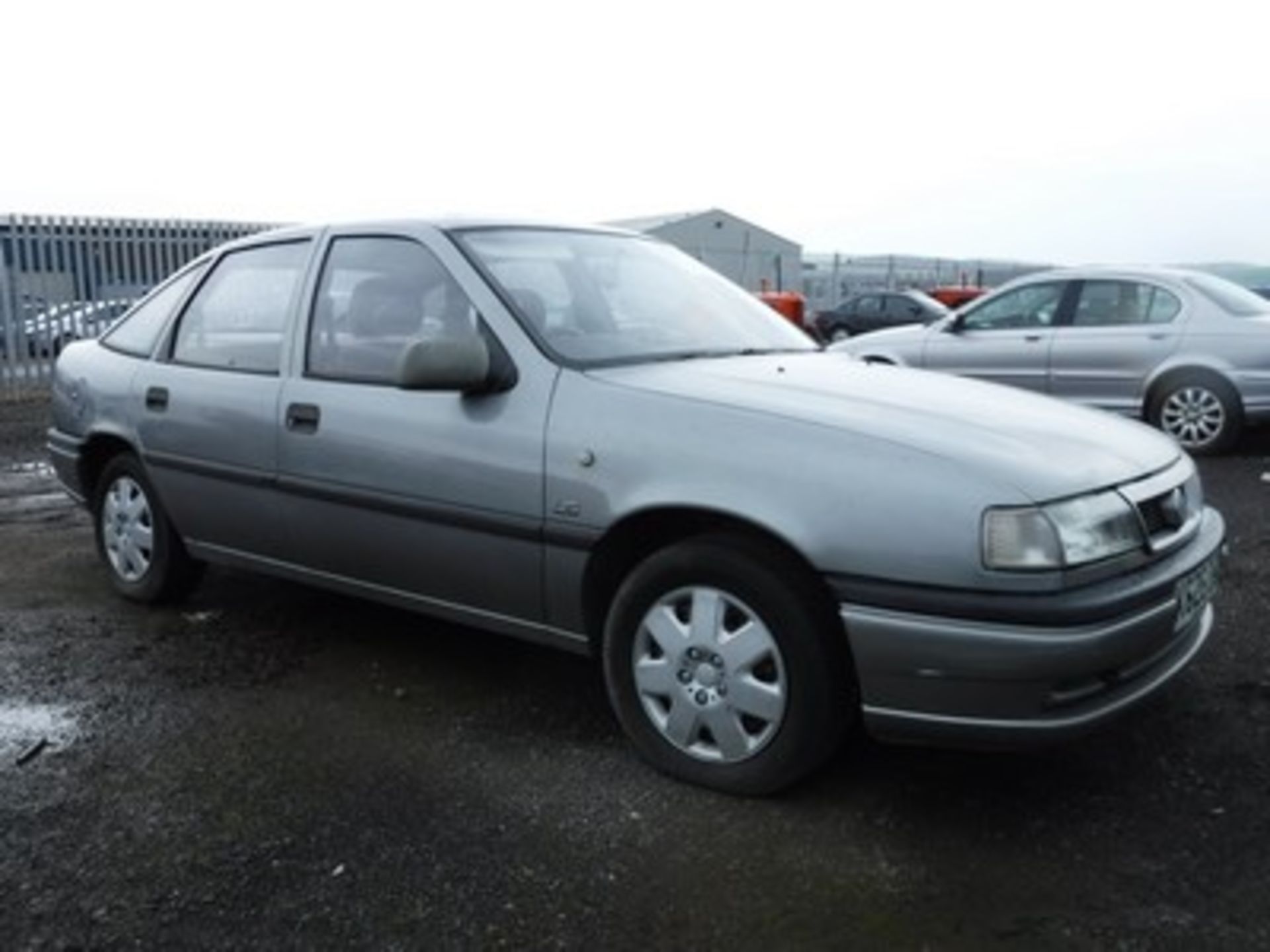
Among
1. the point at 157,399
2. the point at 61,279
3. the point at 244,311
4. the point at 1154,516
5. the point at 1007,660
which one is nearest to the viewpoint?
the point at 1007,660

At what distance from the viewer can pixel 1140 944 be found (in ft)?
8.05

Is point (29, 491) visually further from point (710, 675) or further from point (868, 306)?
point (868, 306)

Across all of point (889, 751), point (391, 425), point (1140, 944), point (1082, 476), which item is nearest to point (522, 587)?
point (391, 425)

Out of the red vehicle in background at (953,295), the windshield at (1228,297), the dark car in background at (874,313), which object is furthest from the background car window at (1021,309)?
the red vehicle in background at (953,295)

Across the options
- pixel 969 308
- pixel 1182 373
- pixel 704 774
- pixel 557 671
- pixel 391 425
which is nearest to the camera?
pixel 704 774

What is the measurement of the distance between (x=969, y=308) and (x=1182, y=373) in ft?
6.00

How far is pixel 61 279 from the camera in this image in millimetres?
13352

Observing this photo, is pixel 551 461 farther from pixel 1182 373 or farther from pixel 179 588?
pixel 1182 373

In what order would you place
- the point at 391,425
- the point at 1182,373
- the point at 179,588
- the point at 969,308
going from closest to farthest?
the point at 391,425
the point at 179,588
the point at 1182,373
the point at 969,308

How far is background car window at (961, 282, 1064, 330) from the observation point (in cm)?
926

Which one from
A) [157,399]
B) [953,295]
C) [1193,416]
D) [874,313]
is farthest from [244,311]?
[953,295]

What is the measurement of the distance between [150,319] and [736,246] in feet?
110

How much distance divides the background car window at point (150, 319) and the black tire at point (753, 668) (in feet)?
8.42

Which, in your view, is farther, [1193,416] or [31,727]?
[1193,416]
